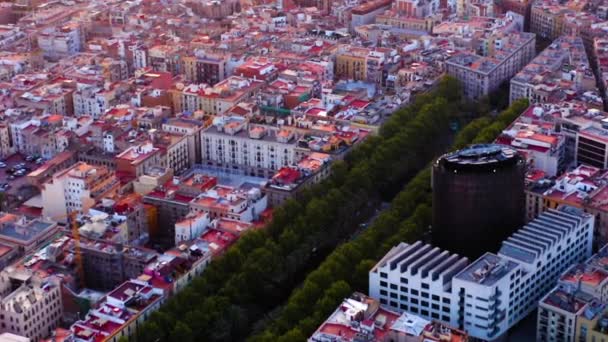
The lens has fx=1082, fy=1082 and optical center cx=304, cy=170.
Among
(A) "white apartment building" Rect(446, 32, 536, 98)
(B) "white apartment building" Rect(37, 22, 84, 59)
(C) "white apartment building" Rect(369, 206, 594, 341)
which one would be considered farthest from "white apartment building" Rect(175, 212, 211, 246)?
(B) "white apartment building" Rect(37, 22, 84, 59)

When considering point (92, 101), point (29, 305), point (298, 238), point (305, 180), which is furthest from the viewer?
point (92, 101)

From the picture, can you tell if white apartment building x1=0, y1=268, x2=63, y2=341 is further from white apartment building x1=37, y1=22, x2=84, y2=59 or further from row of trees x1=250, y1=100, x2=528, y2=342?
white apartment building x1=37, y1=22, x2=84, y2=59

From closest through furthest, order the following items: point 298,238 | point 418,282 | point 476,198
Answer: point 418,282, point 476,198, point 298,238

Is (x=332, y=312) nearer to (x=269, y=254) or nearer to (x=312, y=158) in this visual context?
(x=269, y=254)

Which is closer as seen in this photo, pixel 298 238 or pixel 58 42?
pixel 298 238

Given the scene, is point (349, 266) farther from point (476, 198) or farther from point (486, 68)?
point (486, 68)

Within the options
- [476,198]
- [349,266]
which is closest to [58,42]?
[349,266]

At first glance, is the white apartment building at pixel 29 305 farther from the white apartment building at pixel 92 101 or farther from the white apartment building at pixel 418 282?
the white apartment building at pixel 92 101
